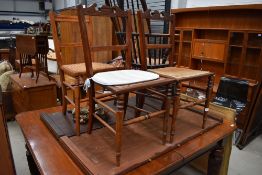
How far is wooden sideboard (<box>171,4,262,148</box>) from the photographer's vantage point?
101 inches

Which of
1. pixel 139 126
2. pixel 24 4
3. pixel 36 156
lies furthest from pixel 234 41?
pixel 24 4

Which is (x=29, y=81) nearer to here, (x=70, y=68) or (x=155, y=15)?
(x=70, y=68)

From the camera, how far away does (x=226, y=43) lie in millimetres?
2875

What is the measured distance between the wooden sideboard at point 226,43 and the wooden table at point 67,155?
4.13ft

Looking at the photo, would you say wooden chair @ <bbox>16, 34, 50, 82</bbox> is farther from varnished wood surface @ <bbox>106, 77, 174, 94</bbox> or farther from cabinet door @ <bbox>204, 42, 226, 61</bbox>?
cabinet door @ <bbox>204, 42, 226, 61</bbox>

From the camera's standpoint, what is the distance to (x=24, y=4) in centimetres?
930

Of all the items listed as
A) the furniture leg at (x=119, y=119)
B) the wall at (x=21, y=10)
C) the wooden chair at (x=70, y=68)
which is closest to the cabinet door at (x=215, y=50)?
the wooden chair at (x=70, y=68)

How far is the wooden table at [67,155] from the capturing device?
108 cm

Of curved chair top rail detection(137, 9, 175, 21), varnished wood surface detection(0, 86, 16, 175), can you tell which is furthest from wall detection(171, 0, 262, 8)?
varnished wood surface detection(0, 86, 16, 175)

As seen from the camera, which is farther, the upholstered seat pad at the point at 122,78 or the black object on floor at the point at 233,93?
the black object on floor at the point at 233,93

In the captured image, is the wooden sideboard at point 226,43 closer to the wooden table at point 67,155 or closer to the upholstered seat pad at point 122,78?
the wooden table at point 67,155

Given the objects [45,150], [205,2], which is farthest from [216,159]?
[205,2]

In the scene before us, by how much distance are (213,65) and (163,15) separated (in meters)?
1.82

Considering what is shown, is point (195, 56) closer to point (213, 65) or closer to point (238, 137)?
point (213, 65)
